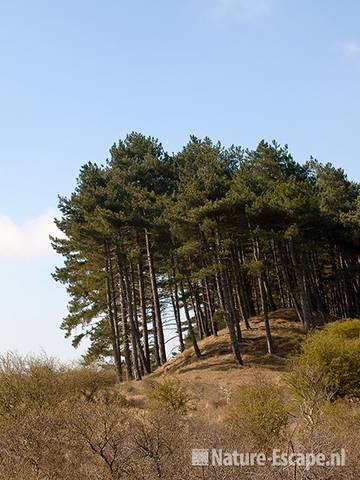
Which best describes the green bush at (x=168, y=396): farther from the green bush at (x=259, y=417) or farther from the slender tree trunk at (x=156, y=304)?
the slender tree trunk at (x=156, y=304)

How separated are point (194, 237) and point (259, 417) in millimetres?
21210

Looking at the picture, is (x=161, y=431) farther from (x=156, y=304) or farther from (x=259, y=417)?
(x=156, y=304)

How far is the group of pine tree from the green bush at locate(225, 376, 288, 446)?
15261 millimetres

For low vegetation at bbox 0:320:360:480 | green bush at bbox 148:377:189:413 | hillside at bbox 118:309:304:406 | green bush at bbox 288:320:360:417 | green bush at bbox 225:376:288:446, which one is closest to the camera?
low vegetation at bbox 0:320:360:480

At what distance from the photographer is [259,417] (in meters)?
16.4

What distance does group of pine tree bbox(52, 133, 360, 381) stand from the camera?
3509cm

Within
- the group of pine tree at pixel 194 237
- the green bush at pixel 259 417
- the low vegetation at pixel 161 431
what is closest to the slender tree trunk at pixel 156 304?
the group of pine tree at pixel 194 237

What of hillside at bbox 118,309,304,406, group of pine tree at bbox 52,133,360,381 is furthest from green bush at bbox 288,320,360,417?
group of pine tree at bbox 52,133,360,381

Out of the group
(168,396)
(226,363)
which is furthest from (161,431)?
(226,363)

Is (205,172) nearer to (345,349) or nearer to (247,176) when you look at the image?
(247,176)

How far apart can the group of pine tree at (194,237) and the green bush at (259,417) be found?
50.1 ft

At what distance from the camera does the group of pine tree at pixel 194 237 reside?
115 ft

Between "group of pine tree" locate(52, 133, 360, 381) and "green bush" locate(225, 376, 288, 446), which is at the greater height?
"group of pine tree" locate(52, 133, 360, 381)

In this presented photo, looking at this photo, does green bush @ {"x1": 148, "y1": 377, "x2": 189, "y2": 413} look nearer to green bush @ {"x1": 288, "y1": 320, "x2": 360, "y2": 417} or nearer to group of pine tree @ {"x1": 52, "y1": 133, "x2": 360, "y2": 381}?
green bush @ {"x1": 288, "y1": 320, "x2": 360, "y2": 417}
